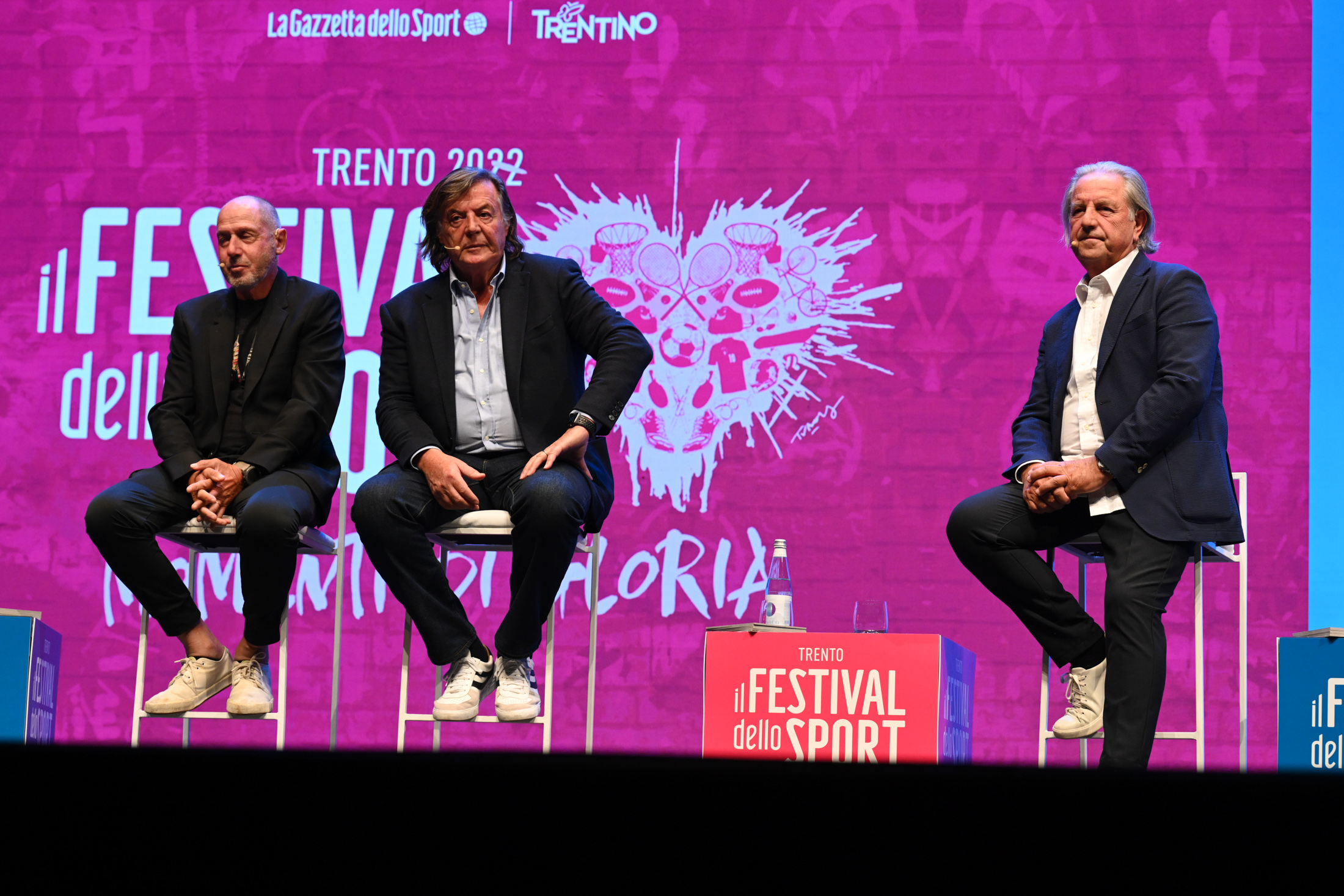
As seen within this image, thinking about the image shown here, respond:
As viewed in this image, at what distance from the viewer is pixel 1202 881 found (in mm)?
685

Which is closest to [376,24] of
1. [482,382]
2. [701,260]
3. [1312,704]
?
[701,260]

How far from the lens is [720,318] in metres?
4.01

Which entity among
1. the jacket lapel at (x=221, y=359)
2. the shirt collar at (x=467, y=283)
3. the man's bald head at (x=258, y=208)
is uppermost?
the man's bald head at (x=258, y=208)

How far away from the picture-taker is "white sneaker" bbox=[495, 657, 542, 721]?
275 cm

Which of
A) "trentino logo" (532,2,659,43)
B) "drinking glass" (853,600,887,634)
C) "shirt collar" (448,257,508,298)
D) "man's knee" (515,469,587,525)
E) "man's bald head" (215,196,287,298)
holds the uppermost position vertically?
"trentino logo" (532,2,659,43)

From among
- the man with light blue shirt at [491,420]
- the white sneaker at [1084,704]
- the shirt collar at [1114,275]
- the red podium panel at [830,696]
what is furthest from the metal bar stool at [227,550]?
the shirt collar at [1114,275]

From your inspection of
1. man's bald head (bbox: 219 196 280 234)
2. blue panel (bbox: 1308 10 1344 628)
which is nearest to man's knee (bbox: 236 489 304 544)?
man's bald head (bbox: 219 196 280 234)

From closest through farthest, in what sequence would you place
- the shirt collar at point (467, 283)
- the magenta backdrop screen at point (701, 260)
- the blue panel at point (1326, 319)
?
the shirt collar at point (467, 283) < the blue panel at point (1326, 319) < the magenta backdrop screen at point (701, 260)

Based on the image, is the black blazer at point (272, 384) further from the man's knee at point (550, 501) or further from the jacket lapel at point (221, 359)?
the man's knee at point (550, 501)

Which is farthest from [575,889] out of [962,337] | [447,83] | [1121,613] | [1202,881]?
[447,83]

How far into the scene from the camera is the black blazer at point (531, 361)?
293cm

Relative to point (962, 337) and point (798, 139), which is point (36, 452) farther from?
point (962, 337)

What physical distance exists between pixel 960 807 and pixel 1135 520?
206cm

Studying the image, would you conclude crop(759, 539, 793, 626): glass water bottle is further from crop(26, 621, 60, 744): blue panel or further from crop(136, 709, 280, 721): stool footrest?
crop(26, 621, 60, 744): blue panel
